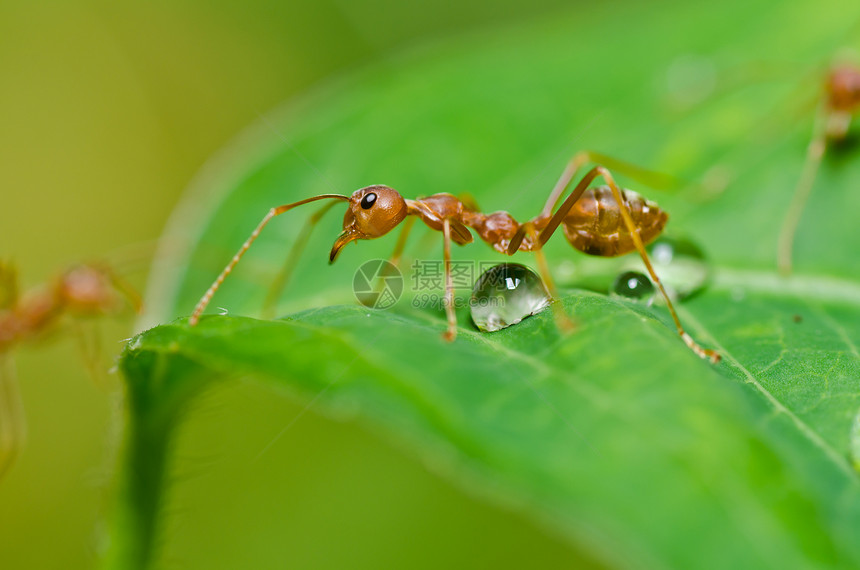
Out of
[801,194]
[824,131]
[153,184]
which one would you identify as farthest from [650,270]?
[153,184]

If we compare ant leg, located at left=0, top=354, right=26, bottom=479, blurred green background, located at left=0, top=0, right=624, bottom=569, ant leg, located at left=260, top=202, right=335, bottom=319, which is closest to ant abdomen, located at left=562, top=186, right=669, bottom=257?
ant leg, located at left=260, top=202, right=335, bottom=319

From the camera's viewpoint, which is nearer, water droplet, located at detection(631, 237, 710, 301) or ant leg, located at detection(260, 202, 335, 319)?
water droplet, located at detection(631, 237, 710, 301)

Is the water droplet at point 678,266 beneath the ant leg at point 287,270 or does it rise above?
beneath

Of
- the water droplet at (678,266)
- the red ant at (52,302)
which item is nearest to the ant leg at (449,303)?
the water droplet at (678,266)

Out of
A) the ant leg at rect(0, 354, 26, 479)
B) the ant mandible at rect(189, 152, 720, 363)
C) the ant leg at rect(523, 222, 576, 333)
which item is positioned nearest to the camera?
the ant leg at rect(523, 222, 576, 333)

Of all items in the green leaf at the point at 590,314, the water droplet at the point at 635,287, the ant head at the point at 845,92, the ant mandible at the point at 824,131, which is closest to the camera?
the green leaf at the point at 590,314

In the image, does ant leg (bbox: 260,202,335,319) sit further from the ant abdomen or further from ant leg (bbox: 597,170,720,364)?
ant leg (bbox: 597,170,720,364)

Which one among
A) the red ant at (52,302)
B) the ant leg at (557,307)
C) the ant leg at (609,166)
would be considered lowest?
the ant leg at (557,307)

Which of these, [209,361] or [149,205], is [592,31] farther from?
[149,205]

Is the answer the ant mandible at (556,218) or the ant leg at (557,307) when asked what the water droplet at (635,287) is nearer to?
the ant mandible at (556,218)
